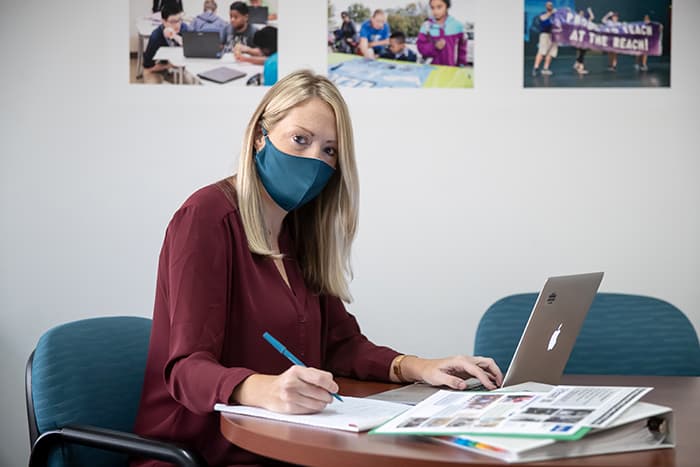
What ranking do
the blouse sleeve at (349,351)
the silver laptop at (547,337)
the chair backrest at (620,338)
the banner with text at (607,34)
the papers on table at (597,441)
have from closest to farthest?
the papers on table at (597,441), the silver laptop at (547,337), the blouse sleeve at (349,351), the chair backrest at (620,338), the banner with text at (607,34)

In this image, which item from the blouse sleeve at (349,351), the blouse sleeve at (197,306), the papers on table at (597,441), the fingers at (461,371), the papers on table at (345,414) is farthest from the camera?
the blouse sleeve at (349,351)

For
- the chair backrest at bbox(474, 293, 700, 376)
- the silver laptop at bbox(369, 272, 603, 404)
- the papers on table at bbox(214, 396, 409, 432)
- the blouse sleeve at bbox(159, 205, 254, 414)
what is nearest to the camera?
the papers on table at bbox(214, 396, 409, 432)

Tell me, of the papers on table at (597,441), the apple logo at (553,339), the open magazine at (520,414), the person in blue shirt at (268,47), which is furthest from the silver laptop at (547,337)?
the person in blue shirt at (268,47)

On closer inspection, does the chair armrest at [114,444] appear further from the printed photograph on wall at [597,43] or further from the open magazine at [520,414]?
the printed photograph on wall at [597,43]

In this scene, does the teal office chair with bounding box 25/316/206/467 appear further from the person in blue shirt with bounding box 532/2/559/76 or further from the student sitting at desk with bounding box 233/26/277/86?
the person in blue shirt with bounding box 532/2/559/76

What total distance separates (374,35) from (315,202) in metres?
1.27

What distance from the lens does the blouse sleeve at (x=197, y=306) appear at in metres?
1.54

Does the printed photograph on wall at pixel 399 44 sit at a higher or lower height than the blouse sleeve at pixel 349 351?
higher

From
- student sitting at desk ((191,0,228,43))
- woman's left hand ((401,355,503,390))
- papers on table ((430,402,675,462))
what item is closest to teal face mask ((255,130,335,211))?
woman's left hand ((401,355,503,390))

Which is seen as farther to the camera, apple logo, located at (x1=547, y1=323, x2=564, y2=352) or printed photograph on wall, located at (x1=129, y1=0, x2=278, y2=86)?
printed photograph on wall, located at (x1=129, y1=0, x2=278, y2=86)

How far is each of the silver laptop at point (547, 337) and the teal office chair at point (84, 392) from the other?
64 centimetres

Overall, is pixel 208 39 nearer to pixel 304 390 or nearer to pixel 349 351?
pixel 349 351

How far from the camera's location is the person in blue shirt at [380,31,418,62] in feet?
10.5

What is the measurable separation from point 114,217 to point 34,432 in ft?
4.98
